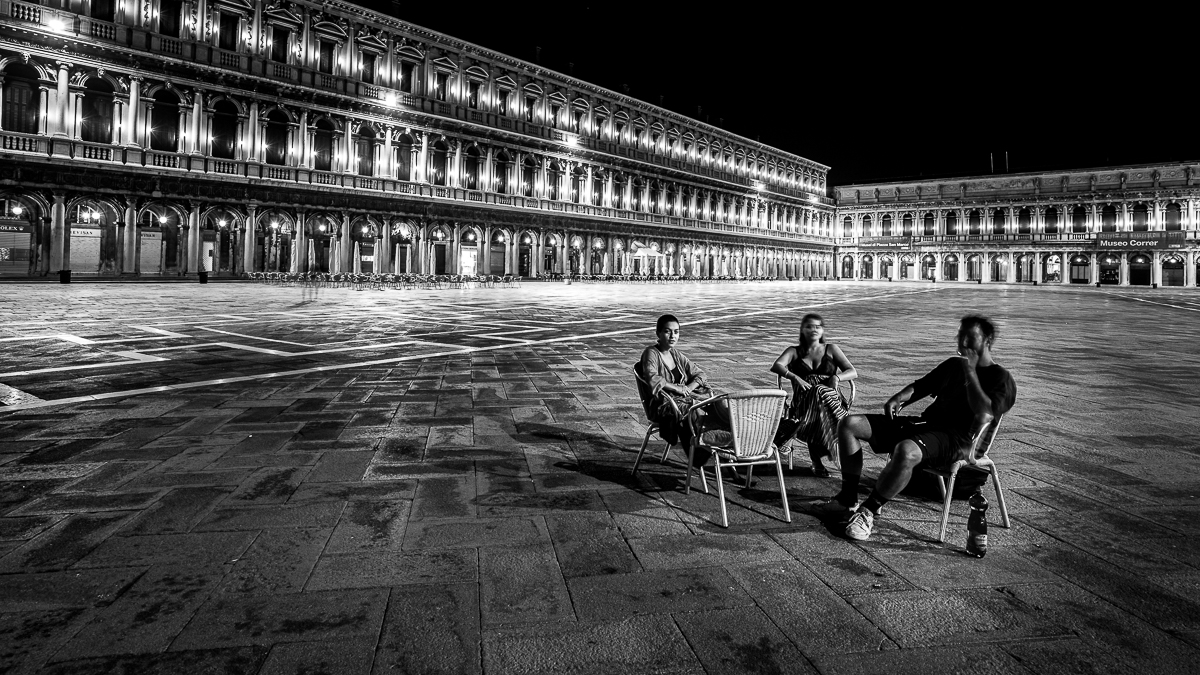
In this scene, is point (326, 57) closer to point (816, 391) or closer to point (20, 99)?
point (20, 99)

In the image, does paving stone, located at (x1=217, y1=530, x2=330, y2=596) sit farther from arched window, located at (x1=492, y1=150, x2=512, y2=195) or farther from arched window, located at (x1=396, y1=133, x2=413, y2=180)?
arched window, located at (x1=492, y1=150, x2=512, y2=195)

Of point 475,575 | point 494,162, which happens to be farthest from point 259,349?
point 494,162

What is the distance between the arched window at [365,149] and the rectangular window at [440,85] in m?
4.72

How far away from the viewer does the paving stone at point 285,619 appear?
221 centimetres

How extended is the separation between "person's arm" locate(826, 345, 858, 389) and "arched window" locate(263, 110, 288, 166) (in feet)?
105

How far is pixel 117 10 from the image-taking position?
26203 millimetres

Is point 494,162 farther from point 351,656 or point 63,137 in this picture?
point 351,656

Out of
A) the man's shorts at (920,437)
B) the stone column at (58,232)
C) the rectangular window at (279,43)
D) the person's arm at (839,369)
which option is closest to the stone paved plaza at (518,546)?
the man's shorts at (920,437)

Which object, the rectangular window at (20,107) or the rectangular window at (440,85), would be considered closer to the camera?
the rectangular window at (20,107)

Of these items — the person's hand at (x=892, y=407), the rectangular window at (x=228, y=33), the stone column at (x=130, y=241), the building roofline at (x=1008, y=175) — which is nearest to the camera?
the person's hand at (x=892, y=407)

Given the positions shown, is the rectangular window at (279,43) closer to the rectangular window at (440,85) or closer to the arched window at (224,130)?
the arched window at (224,130)

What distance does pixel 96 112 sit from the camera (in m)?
26.0

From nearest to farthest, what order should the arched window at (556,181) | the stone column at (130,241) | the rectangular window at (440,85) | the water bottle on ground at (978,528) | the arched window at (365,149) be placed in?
the water bottle on ground at (978,528) → the stone column at (130,241) → the arched window at (365,149) → the rectangular window at (440,85) → the arched window at (556,181)

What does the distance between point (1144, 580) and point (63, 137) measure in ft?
107
